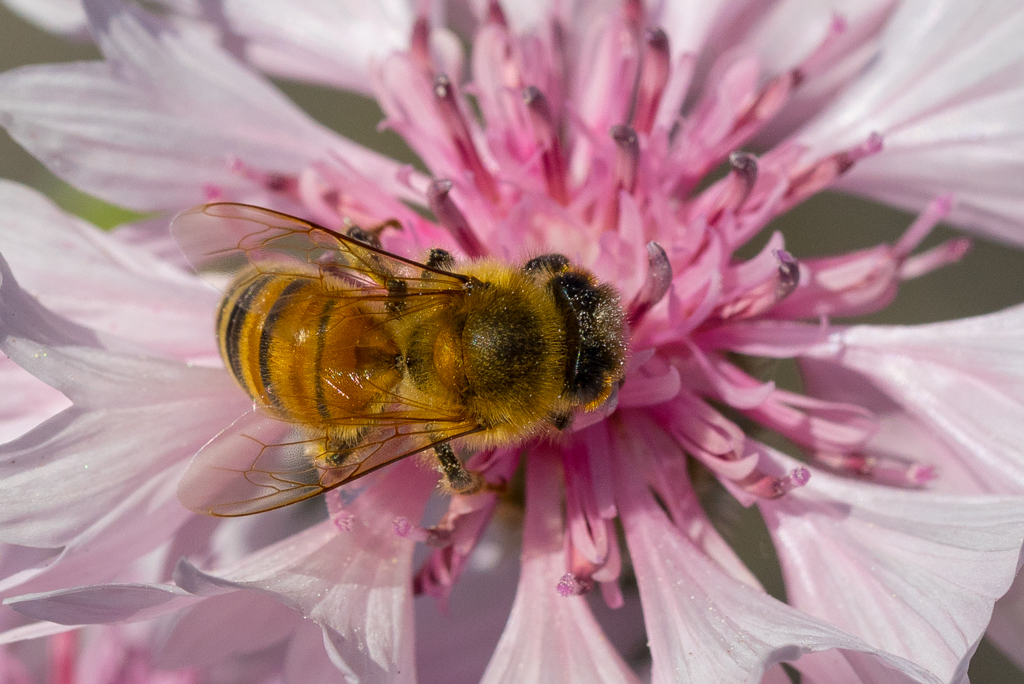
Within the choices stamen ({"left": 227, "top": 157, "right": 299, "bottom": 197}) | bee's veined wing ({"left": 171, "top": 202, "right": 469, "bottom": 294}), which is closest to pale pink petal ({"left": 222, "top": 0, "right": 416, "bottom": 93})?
stamen ({"left": 227, "top": 157, "right": 299, "bottom": 197})

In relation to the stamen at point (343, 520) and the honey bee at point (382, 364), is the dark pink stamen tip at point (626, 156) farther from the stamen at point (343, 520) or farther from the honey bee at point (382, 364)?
the stamen at point (343, 520)

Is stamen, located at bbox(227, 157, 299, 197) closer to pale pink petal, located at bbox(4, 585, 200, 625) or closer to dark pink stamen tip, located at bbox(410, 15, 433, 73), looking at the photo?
dark pink stamen tip, located at bbox(410, 15, 433, 73)

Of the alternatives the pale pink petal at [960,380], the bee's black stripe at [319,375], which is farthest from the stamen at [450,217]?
the pale pink petal at [960,380]

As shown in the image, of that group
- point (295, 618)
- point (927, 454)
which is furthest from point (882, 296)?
point (295, 618)

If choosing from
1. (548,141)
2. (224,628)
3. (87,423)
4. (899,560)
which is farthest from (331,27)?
(899,560)

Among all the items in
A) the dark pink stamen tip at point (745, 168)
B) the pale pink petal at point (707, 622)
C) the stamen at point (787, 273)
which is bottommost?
the pale pink petal at point (707, 622)

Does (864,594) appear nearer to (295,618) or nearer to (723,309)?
(723,309)
